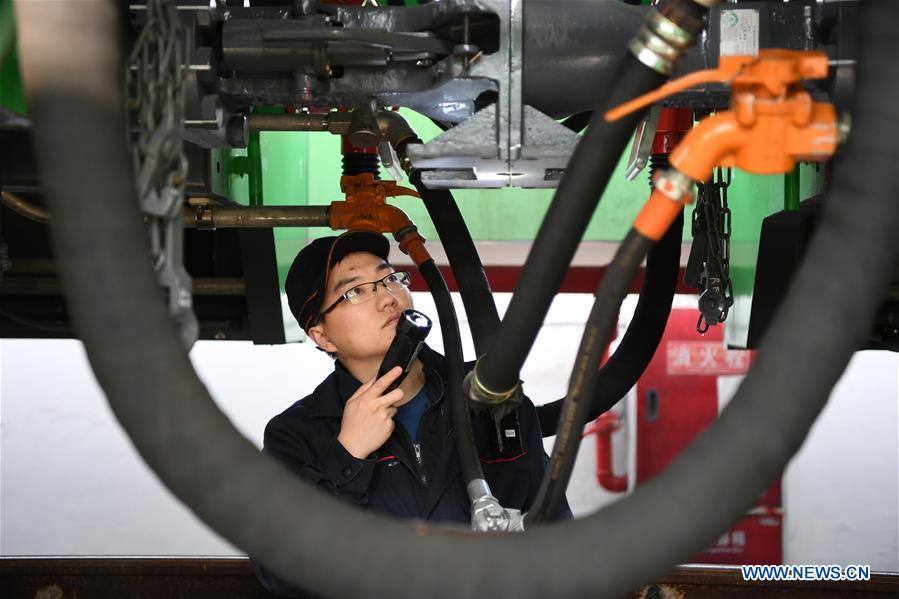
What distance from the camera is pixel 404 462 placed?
1.49 metres

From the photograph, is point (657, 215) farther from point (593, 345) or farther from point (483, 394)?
point (483, 394)

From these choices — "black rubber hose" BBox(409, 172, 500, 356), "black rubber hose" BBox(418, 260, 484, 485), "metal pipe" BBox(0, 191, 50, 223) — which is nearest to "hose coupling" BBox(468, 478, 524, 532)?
"black rubber hose" BBox(418, 260, 484, 485)

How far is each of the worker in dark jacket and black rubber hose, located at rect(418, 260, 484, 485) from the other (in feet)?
0.52

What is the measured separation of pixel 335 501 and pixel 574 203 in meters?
0.26

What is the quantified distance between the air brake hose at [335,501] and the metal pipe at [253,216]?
0.92 m

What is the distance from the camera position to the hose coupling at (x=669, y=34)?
64 centimetres

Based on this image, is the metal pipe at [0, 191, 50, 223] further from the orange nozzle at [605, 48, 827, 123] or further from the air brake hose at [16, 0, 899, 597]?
the orange nozzle at [605, 48, 827, 123]

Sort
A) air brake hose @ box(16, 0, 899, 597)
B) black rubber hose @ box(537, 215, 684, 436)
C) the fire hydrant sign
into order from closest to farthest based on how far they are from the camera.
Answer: air brake hose @ box(16, 0, 899, 597)
black rubber hose @ box(537, 215, 684, 436)
the fire hydrant sign

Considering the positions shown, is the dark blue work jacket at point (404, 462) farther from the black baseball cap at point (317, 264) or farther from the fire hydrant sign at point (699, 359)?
the fire hydrant sign at point (699, 359)

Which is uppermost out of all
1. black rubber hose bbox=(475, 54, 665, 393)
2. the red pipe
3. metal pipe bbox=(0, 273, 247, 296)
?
black rubber hose bbox=(475, 54, 665, 393)

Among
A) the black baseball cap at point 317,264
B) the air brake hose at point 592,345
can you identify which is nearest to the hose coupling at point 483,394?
the air brake hose at point 592,345

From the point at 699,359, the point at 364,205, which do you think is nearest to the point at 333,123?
the point at 364,205

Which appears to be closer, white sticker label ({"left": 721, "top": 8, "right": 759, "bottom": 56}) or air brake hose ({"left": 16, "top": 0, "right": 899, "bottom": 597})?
air brake hose ({"left": 16, "top": 0, "right": 899, "bottom": 597})

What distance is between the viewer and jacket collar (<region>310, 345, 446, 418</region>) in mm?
1536
